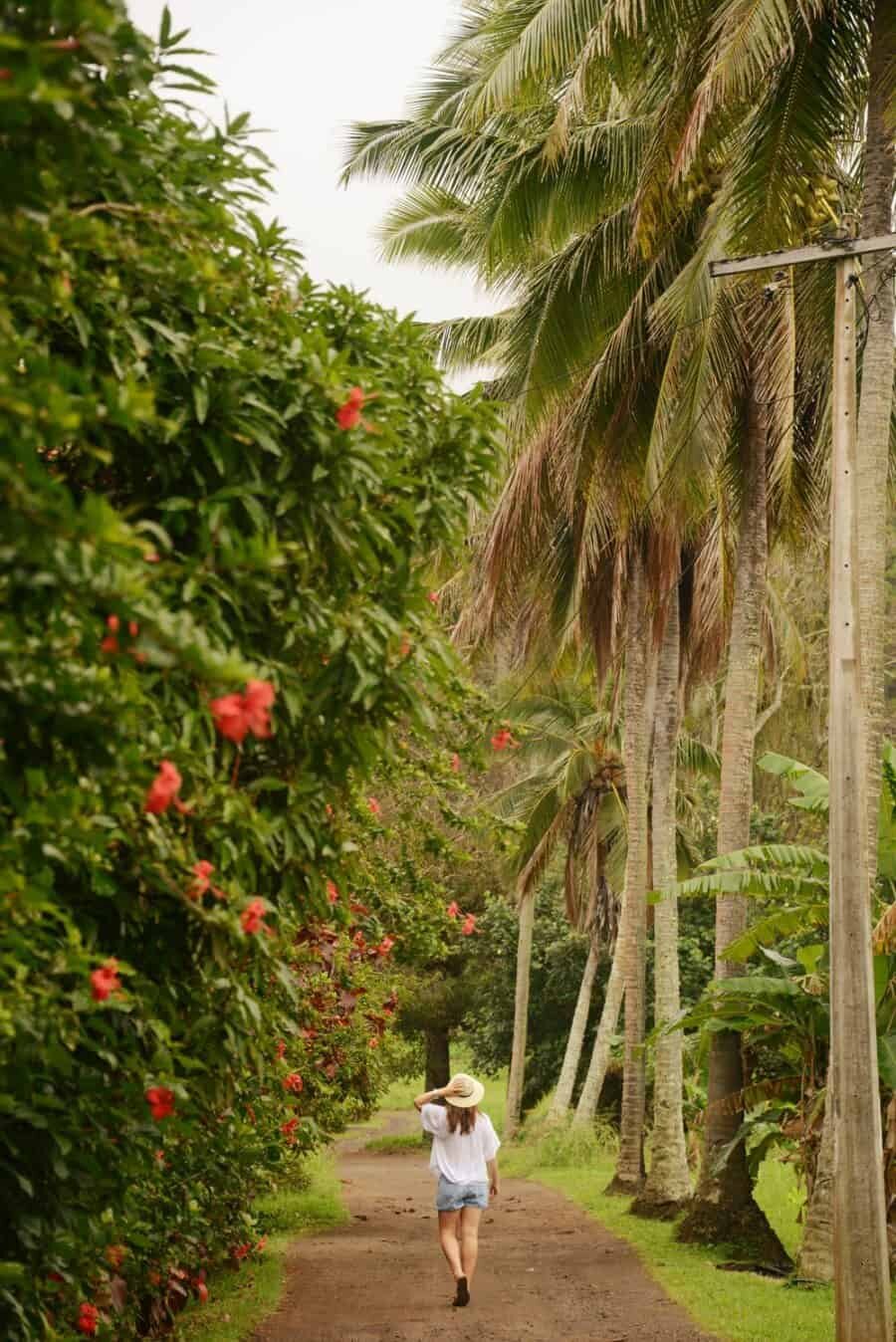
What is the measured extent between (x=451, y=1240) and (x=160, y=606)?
8273mm

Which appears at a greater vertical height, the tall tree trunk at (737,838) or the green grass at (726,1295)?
the tall tree trunk at (737,838)

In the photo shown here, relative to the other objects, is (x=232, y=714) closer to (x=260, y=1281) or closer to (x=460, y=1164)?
(x=460, y=1164)

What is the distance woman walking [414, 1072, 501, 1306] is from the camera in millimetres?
10391

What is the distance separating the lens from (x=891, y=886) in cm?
1264

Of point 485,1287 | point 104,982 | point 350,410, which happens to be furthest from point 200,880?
point 485,1287

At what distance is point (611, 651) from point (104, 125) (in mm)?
16822

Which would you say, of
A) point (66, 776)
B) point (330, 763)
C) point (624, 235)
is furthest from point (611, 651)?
point (66, 776)

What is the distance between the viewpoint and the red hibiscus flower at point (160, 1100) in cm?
431

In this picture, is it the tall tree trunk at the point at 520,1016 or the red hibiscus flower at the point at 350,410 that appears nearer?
the red hibiscus flower at the point at 350,410

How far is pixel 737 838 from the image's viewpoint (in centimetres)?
1449

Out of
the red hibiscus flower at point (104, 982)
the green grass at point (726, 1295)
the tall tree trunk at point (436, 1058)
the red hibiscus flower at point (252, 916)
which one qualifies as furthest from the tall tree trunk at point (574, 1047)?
the red hibiscus flower at point (104, 982)

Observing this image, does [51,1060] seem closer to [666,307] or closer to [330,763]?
[330,763]

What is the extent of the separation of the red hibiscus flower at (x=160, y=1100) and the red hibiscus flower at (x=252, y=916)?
1.79 ft

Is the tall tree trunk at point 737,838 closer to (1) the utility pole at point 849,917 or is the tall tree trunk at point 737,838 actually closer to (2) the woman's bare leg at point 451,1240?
(2) the woman's bare leg at point 451,1240
